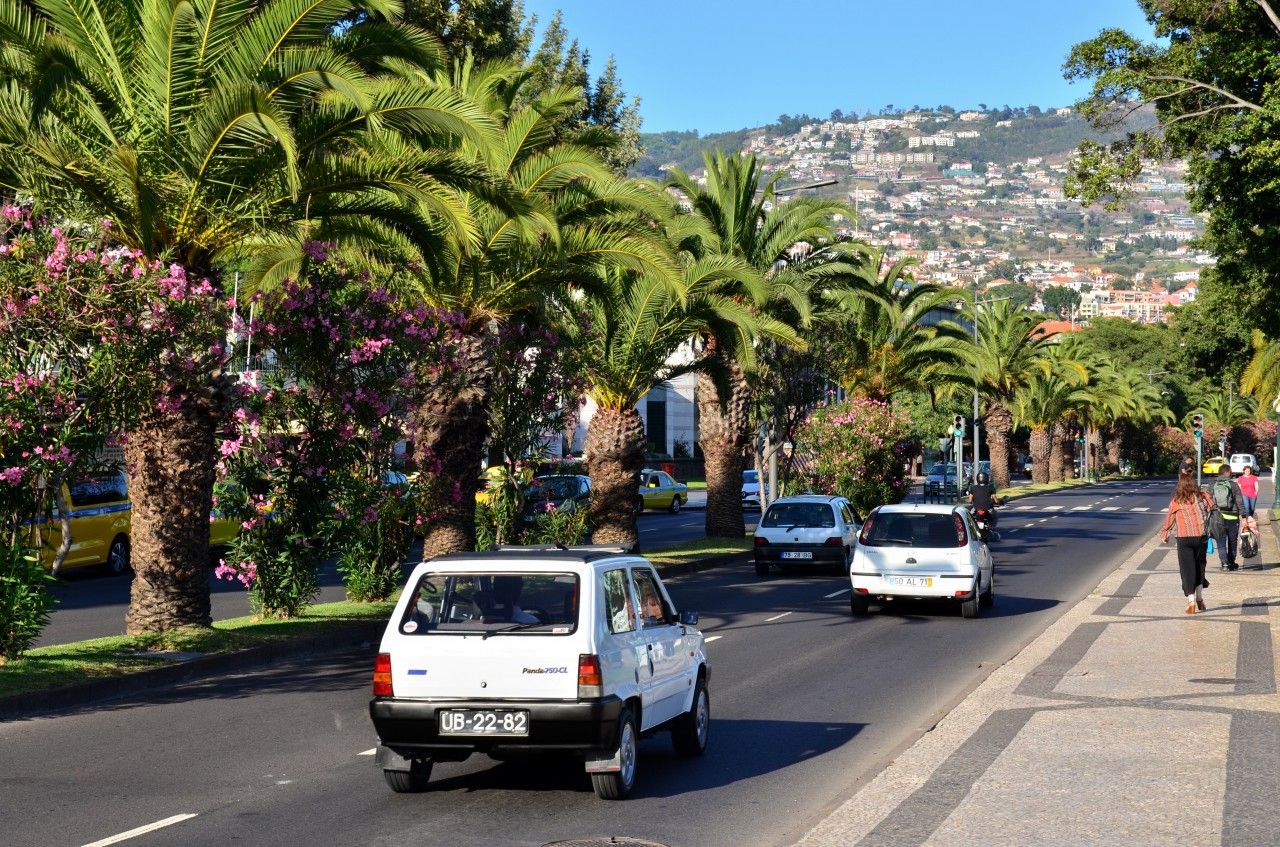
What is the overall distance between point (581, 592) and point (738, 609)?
511 inches

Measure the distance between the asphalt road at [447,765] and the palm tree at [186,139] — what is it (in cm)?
234

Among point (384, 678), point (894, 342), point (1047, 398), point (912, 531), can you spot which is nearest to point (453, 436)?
point (912, 531)

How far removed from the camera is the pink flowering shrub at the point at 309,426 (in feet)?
57.4

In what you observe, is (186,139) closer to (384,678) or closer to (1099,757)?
(384,678)

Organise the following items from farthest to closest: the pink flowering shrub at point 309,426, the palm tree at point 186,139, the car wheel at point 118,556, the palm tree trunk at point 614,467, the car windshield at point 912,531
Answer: the palm tree trunk at point 614,467 → the car wheel at point 118,556 → the car windshield at point 912,531 → the pink flowering shrub at point 309,426 → the palm tree at point 186,139

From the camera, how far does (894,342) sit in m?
46.2

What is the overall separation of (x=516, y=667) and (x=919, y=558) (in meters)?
12.5

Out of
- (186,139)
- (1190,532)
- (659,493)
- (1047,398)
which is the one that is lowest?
(1190,532)

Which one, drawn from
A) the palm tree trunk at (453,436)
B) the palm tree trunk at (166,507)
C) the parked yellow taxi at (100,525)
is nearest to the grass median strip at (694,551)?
the palm tree trunk at (453,436)

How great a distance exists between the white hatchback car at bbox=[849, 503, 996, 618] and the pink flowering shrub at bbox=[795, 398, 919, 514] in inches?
805

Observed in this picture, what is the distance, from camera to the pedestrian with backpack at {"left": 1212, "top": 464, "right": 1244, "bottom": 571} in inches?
1019

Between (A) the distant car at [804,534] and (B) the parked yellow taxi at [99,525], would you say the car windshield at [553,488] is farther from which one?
(B) the parked yellow taxi at [99,525]

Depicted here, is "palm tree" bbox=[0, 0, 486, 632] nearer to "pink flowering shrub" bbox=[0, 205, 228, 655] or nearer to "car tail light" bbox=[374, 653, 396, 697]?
"pink flowering shrub" bbox=[0, 205, 228, 655]

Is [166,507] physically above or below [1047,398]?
below
